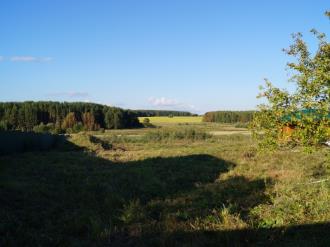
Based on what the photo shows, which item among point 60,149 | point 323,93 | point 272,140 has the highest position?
point 323,93

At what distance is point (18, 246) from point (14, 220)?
181 cm

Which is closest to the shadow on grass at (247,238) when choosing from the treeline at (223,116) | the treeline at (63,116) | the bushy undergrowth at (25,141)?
the bushy undergrowth at (25,141)

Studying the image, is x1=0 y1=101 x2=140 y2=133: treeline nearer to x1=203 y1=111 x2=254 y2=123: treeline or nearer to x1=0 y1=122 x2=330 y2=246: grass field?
x1=203 y1=111 x2=254 y2=123: treeline

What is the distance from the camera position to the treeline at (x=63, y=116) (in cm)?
7469

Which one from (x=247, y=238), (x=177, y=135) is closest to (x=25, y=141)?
(x=247, y=238)

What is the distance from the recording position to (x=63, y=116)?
279 feet

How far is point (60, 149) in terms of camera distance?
3388 cm

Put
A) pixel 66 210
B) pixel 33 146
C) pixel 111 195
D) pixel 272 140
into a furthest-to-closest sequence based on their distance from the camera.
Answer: pixel 33 146
pixel 111 195
pixel 66 210
pixel 272 140

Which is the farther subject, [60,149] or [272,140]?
[60,149]

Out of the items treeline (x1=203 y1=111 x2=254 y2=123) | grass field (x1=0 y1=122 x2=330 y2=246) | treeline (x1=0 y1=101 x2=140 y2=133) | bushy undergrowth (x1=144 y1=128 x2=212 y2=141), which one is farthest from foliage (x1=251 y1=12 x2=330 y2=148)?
treeline (x1=203 y1=111 x2=254 y2=123)

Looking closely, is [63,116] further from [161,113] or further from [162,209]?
[162,209]

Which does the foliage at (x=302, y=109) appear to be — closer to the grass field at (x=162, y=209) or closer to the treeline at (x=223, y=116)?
the grass field at (x=162, y=209)

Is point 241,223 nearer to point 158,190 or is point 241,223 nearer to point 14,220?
point 14,220

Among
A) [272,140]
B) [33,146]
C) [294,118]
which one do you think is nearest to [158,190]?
[272,140]
